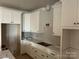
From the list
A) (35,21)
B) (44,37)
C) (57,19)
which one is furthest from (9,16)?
(57,19)

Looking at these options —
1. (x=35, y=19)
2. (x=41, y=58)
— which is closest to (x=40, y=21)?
(x=35, y=19)

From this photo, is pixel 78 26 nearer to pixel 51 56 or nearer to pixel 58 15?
pixel 58 15

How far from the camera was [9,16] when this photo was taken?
3.85m

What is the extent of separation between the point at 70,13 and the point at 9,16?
296 cm

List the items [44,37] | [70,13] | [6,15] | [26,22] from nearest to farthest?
[70,13]
[44,37]
[6,15]
[26,22]

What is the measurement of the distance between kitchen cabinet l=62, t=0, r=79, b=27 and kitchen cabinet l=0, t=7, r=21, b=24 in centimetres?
277

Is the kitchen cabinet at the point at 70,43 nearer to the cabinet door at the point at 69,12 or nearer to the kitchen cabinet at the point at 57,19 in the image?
the cabinet door at the point at 69,12

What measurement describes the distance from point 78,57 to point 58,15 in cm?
129

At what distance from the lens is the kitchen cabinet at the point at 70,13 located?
168cm

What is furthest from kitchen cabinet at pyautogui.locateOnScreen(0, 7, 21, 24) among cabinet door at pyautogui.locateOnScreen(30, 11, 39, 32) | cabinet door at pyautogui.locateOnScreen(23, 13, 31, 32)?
cabinet door at pyautogui.locateOnScreen(30, 11, 39, 32)

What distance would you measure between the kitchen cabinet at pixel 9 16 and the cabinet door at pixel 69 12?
109 inches

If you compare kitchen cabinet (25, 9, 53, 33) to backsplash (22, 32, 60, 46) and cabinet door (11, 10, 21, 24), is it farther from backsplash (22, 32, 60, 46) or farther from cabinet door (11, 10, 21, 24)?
cabinet door (11, 10, 21, 24)

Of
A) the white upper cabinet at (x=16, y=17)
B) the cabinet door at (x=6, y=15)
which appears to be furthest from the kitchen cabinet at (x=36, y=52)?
the cabinet door at (x=6, y=15)

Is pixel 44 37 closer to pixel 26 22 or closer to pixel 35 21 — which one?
pixel 35 21
